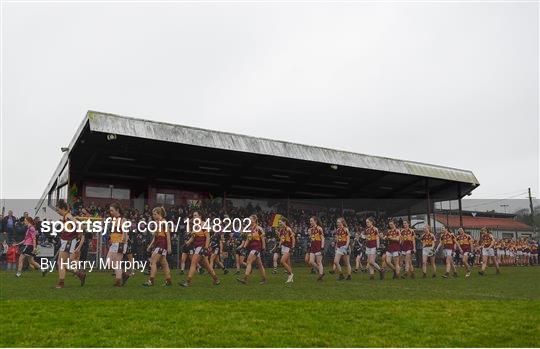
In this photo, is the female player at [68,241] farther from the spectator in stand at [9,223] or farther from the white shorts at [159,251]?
the spectator in stand at [9,223]

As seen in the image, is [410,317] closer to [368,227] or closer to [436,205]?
[368,227]

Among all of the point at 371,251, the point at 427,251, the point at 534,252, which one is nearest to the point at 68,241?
the point at 371,251

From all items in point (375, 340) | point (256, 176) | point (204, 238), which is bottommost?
point (375, 340)

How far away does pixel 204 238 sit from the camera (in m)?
15.4

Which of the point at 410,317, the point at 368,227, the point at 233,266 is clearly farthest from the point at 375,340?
the point at 233,266

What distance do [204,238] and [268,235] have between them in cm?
1218

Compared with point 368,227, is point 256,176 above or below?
above

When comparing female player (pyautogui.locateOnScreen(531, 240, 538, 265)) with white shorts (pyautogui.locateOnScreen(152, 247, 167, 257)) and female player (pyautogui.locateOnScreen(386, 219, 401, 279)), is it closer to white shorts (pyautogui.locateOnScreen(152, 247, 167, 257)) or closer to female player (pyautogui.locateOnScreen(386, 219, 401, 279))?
female player (pyautogui.locateOnScreen(386, 219, 401, 279))

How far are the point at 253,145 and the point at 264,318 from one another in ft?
65.3

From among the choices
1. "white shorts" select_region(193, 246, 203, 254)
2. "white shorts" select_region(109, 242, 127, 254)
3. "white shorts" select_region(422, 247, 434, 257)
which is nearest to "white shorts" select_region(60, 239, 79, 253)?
"white shorts" select_region(109, 242, 127, 254)

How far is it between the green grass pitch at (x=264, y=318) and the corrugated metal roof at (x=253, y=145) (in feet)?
38.8

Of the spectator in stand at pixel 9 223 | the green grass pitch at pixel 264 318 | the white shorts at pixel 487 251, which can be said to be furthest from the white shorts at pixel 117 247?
the white shorts at pixel 487 251

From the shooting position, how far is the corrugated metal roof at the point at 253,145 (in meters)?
23.8

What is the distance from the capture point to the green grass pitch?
7.12 meters
